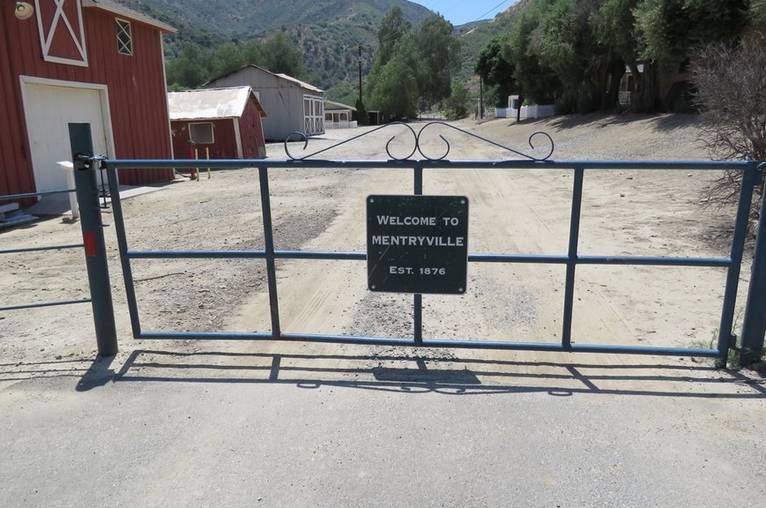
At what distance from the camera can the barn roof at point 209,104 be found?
973 inches

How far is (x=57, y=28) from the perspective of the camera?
1373cm

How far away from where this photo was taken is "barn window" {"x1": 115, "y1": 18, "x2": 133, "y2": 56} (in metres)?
16.6

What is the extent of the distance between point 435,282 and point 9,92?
40.3ft

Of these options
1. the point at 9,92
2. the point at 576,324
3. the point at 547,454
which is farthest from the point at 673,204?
the point at 9,92

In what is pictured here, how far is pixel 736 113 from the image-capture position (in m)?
8.47

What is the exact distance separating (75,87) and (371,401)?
14476 mm

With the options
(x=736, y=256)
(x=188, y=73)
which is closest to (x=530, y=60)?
(x=736, y=256)

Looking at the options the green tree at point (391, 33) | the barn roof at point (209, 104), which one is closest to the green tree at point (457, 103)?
the green tree at point (391, 33)

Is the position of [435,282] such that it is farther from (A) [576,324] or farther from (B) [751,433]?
(B) [751,433]

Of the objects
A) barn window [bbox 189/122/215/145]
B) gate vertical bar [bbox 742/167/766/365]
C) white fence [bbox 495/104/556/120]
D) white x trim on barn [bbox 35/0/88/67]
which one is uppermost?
white x trim on barn [bbox 35/0/88/67]

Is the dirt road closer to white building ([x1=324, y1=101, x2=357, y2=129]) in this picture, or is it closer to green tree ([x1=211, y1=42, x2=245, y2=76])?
white building ([x1=324, y1=101, x2=357, y2=129])

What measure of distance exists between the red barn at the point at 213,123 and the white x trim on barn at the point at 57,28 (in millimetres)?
9575

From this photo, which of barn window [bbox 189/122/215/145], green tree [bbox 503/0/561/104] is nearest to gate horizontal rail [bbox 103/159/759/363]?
barn window [bbox 189/122/215/145]

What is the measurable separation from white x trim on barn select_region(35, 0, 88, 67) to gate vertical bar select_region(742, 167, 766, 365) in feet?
47.4
